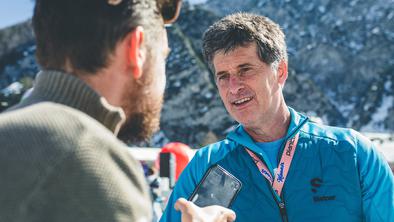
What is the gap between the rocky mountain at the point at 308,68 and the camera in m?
47.9

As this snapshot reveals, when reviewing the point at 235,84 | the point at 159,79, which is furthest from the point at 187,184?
the point at 159,79

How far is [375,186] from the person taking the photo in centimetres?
249

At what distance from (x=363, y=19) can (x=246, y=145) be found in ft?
224

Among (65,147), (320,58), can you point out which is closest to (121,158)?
(65,147)

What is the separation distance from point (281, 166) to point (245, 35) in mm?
800

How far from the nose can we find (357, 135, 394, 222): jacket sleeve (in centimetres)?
74

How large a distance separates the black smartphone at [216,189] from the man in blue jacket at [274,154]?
13 centimetres

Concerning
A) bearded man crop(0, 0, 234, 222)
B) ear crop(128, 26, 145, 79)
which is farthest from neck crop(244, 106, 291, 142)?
ear crop(128, 26, 145, 79)

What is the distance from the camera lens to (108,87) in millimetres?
1298

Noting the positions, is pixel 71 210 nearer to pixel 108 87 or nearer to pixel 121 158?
pixel 121 158

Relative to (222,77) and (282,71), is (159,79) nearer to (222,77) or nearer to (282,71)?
(222,77)

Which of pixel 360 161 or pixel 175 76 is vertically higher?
pixel 360 161

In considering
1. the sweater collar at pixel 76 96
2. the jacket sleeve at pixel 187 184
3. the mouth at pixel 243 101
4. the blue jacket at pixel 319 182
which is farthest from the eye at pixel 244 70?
the sweater collar at pixel 76 96

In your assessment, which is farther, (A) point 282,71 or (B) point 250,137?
(A) point 282,71
